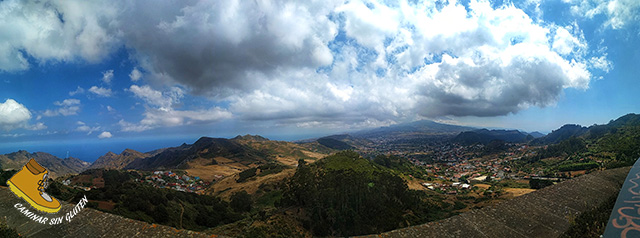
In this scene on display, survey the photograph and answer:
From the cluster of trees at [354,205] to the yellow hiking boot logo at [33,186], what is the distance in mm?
26059

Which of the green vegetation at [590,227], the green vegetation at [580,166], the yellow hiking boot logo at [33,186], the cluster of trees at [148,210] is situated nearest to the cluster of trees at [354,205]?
the cluster of trees at [148,210]

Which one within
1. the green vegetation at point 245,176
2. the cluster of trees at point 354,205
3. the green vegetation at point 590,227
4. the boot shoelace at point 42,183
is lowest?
the green vegetation at point 245,176

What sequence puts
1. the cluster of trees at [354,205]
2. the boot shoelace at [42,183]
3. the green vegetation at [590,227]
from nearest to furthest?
1. the green vegetation at [590,227]
2. the boot shoelace at [42,183]
3. the cluster of trees at [354,205]

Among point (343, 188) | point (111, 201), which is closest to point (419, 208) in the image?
point (343, 188)

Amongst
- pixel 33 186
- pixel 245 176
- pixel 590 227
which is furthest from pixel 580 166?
pixel 245 176

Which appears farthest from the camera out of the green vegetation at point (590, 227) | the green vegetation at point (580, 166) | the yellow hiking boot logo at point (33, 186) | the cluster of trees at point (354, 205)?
the green vegetation at point (580, 166)

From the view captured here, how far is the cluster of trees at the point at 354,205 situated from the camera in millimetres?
31516

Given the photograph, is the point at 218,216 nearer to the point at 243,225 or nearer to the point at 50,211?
the point at 243,225

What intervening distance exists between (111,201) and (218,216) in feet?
42.0

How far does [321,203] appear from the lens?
32.4m

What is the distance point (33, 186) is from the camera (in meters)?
7.23

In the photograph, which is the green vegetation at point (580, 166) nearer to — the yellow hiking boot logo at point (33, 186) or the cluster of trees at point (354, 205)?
the cluster of trees at point (354, 205)

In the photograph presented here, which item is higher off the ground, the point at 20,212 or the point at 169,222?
the point at 20,212

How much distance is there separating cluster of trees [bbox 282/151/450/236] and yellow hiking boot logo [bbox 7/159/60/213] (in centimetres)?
2606
